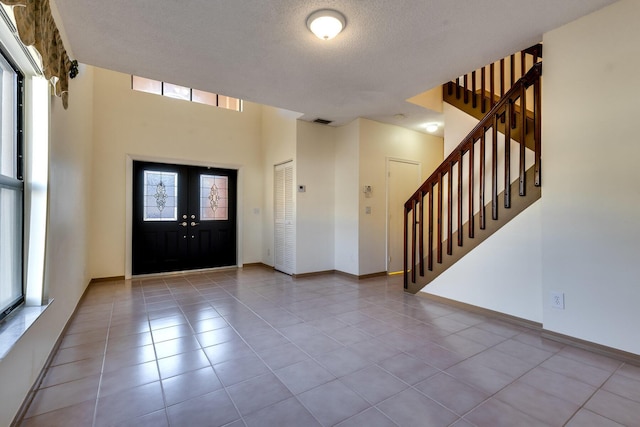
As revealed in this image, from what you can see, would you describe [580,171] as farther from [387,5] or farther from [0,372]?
[0,372]

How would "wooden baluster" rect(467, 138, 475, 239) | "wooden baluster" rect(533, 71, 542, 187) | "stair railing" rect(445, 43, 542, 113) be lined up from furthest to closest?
"stair railing" rect(445, 43, 542, 113)
"wooden baluster" rect(467, 138, 475, 239)
"wooden baluster" rect(533, 71, 542, 187)

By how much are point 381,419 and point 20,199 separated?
2.49m

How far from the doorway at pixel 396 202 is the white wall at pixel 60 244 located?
14.1 ft

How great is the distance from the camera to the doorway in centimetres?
509

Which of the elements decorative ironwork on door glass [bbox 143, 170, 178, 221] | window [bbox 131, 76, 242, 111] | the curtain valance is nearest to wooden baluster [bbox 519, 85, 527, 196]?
the curtain valance

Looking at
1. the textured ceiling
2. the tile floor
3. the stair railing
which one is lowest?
the tile floor

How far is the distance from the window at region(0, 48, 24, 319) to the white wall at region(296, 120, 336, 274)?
3.47 metres

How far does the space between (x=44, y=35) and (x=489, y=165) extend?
388 centimetres

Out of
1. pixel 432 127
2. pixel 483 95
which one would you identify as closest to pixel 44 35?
pixel 483 95

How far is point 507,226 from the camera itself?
3.00m

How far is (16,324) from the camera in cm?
155

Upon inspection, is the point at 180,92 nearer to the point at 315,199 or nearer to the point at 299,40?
the point at 315,199

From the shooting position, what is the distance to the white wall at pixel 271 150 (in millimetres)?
5113

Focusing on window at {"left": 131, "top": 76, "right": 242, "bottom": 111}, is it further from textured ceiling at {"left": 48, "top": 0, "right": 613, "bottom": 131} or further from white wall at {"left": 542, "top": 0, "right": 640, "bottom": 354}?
white wall at {"left": 542, "top": 0, "right": 640, "bottom": 354}
